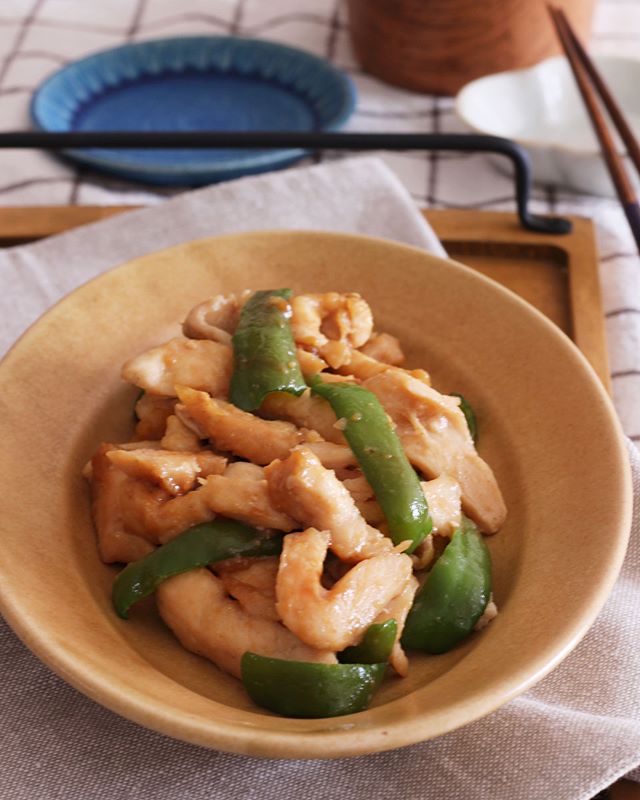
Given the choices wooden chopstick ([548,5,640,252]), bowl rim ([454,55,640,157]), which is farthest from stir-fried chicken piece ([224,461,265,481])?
bowl rim ([454,55,640,157])

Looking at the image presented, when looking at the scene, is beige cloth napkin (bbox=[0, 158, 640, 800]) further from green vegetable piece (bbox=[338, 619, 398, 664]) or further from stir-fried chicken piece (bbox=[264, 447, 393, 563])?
stir-fried chicken piece (bbox=[264, 447, 393, 563])

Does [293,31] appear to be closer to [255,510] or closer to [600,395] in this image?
[600,395]

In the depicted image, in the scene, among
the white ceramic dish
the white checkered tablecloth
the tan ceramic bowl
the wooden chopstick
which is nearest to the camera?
the tan ceramic bowl

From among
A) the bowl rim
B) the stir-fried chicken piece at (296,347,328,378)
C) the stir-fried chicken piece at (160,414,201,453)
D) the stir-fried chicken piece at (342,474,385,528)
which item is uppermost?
the stir-fried chicken piece at (296,347,328,378)

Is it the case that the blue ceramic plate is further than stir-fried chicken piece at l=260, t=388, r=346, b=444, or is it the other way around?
the blue ceramic plate

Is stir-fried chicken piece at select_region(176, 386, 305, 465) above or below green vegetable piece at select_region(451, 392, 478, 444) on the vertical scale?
above

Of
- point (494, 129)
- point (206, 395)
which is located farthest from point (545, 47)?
point (206, 395)

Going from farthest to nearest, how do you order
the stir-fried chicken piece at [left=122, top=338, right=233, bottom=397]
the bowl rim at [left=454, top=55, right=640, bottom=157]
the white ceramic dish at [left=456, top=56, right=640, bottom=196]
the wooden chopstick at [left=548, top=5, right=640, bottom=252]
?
the white ceramic dish at [left=456, top=56, right=640, bottom=196] < the bowl rim at [left=454, top=55, right=640, bottom=157] < the wooden chopstick at [left=548, top=5, right=640, bottom=252] < the stir-fried chicken piece at [left=122, top=338, right=233, bottom=397]

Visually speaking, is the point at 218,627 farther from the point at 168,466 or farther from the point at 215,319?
the point at 215,319
